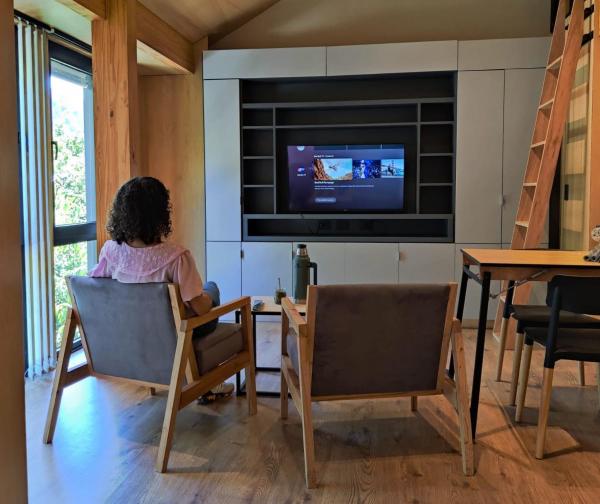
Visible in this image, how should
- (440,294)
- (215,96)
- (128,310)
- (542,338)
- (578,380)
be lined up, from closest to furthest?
(440,294) → (128,310) → (542,338) → (578,380) → (215,96)

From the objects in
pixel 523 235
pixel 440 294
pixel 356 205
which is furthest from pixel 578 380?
pixel 356 205

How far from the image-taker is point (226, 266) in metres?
5.20

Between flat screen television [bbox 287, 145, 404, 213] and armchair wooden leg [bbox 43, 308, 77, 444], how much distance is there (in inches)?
113

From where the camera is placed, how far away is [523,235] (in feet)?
14.3

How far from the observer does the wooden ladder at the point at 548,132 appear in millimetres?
3918

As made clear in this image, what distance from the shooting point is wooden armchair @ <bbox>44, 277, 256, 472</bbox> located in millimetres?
2398

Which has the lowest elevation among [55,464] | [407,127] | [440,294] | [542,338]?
[55,464]

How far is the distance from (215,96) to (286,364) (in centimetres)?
307

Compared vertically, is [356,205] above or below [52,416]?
above

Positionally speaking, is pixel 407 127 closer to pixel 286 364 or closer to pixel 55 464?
pixel 286 364

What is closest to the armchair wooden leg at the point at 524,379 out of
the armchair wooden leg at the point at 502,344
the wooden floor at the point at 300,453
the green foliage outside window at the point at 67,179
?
the wooden floor at the point at 300,453

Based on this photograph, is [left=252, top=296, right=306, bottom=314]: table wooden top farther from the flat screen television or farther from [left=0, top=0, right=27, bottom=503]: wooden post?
the flat screen television

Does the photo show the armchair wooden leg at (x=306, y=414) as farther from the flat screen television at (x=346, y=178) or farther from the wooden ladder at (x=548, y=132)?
the flat screen television at (x=346, y=178)

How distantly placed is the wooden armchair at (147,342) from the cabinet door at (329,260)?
2.32m
